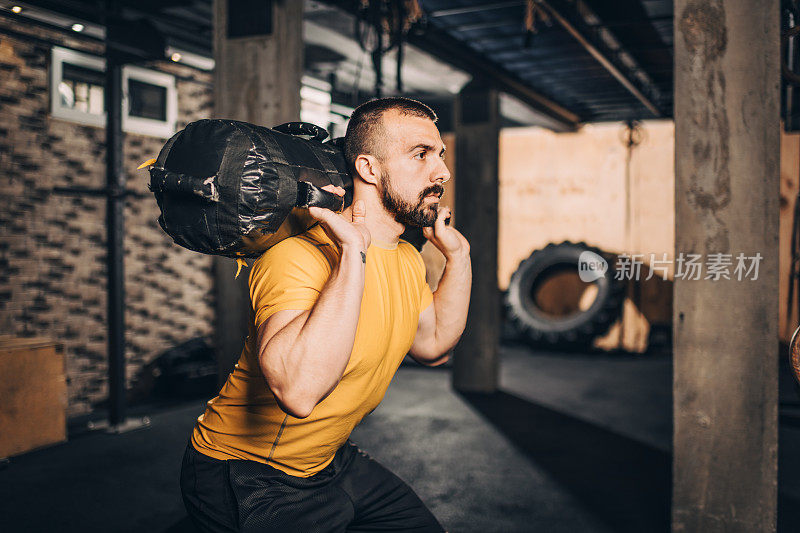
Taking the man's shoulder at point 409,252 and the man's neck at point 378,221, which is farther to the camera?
the man's shoulder at point 409,252

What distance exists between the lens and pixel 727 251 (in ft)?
7.38

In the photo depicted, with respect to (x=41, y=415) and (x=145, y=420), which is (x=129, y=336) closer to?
(x=145, y=420)

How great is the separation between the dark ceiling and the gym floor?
2.83 m

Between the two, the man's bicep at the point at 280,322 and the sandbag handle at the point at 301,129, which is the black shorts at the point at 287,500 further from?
the sandbag handle at the point at 301,129

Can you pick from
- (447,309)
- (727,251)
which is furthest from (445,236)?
(727,251)

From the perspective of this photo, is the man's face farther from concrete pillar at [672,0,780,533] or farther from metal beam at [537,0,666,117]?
metal beam at [537,0,666,117]

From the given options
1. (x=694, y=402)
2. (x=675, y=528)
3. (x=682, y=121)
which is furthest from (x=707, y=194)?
(x=675, y=528)

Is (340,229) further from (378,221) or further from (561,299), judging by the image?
(561,299)

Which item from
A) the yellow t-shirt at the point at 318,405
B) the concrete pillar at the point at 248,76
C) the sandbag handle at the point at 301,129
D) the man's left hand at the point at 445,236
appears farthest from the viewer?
the concrete pillar at the point at 248,76

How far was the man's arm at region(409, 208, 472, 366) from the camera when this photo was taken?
196 cm

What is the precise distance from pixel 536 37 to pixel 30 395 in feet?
14.6

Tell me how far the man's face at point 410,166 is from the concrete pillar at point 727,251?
112cm

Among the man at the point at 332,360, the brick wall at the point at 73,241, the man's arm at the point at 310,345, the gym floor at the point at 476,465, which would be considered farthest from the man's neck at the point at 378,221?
the brick wall at the point at 73,241

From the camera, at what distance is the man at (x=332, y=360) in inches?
54.3
